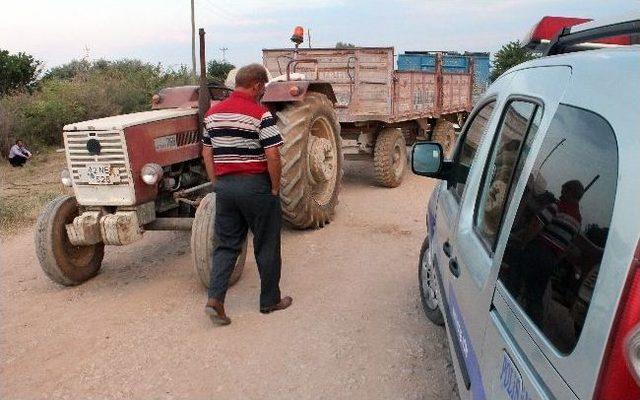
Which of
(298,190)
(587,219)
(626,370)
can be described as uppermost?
(587,219)

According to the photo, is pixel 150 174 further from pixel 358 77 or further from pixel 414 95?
pixel 414 95

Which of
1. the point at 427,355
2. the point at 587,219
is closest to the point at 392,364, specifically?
the point at 427,355

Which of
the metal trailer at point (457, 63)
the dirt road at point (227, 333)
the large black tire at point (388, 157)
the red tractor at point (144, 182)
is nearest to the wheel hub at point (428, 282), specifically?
the dirt road at point (227, 333)

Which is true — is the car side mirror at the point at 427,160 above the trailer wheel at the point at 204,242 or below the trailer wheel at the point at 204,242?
above

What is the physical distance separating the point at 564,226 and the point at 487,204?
2.82ft

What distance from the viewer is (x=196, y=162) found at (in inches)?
220

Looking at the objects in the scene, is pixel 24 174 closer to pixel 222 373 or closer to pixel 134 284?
pixel 134 284

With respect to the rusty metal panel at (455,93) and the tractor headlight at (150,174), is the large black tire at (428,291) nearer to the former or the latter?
Answer: the tractor headlight at (150,174)

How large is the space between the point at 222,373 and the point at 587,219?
274 cm

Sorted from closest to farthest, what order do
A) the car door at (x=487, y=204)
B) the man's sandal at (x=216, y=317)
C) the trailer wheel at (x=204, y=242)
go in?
the car door at (x=487, y=204) → the man's sandal at (x=216, y=317) → the trailer wheel at (x=204, y=242)

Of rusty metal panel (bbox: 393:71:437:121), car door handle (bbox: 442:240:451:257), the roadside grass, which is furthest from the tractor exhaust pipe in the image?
rusty metal panel (bbox: 393:71:437:121)

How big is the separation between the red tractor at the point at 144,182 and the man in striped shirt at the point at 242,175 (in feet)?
1.27

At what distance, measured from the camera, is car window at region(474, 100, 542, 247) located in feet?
6.32

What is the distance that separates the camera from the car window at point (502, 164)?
6.32ft
